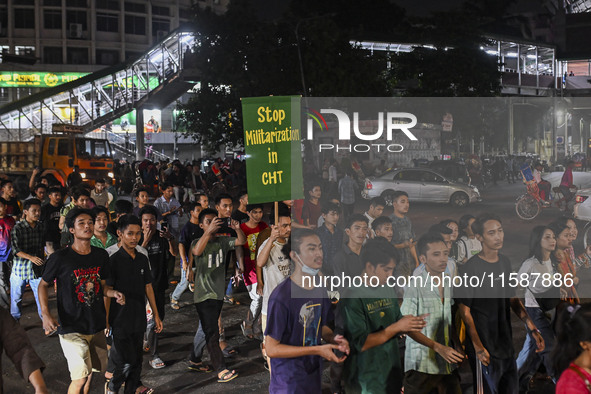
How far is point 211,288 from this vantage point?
586 centimetres

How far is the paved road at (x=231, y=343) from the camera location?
5.62 m

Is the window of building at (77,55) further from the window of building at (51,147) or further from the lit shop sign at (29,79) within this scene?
the window of building at (51,147)

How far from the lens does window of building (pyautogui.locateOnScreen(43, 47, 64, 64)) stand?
5234cm

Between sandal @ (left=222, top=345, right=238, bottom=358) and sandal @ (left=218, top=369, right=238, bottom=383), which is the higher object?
sandal @ (left=222, top=345, right=238, bottom=358)

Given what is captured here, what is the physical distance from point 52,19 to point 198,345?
172 ft

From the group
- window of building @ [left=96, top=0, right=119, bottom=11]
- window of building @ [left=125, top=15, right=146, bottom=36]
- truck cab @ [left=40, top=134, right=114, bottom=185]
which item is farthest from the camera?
window of building @ [left=125, top=15, right=146, bottom=36]

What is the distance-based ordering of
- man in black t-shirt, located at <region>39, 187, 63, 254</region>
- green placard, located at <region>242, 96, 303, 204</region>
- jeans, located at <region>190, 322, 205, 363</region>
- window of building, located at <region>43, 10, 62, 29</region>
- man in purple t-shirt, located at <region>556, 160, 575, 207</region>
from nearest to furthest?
green placard, located at <region>242, 96, 303, 204</region> < jeans, located at <region>190, 322, 205, 363</region> < man in purple t-shirt, located at <region>556, 160, 575, 207</region> < man in black t-shirt, located at <region>39, 187, 63, 254</region> < window of building, located at <region>43, 10, 62, 29</region>

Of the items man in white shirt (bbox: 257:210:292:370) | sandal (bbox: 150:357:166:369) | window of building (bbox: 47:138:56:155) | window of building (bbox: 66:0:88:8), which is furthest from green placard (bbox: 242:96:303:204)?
window of building (bbox: 66:0:88:8)

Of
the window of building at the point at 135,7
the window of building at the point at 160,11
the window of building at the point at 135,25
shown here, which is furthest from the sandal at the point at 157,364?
the window of building at the point at 160,11

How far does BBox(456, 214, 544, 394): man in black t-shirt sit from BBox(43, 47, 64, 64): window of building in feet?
176

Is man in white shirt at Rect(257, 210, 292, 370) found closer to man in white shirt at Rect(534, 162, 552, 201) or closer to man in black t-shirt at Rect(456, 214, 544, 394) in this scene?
man in black t-shirt at Rect(456, 214, 544, 394)

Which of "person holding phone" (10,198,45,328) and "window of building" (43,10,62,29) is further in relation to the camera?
"window of building" (43,10,62,29)

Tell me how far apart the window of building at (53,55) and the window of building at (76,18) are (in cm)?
237

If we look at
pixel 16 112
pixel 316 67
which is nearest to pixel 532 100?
pixel 316 67
